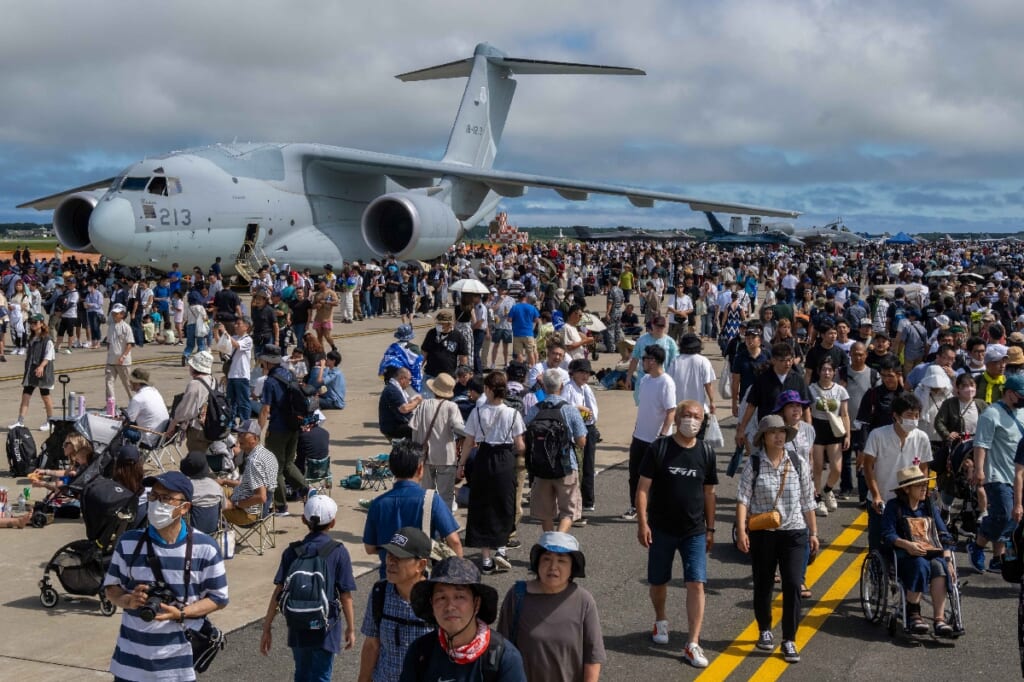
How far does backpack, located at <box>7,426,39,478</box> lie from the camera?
11.5 meters

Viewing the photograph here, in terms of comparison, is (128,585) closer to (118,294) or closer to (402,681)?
(402,681)

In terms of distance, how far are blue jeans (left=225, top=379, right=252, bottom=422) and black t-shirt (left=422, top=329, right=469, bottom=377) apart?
2.27 metres

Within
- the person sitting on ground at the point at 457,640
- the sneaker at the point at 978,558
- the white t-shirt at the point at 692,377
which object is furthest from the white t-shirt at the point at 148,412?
the person sitting on ground at the point at 457,640

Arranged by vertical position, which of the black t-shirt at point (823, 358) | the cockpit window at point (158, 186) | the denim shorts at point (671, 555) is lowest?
the denim shorts at point (671, 555)

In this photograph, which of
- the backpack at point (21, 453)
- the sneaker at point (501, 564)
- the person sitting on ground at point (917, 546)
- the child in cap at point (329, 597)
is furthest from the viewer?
the backpack at point (21, 453)

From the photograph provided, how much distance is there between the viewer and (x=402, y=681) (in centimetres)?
388

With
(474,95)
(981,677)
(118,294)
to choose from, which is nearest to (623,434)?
(981,677)

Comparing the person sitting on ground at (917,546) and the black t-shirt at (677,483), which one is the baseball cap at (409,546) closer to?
the black t-shirt at (677,483)

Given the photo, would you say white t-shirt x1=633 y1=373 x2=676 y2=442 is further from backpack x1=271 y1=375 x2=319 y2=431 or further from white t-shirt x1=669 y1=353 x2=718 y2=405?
backpack x1=271 y1=375 x2=319 y2=431

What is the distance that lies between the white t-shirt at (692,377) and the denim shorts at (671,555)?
3834mm

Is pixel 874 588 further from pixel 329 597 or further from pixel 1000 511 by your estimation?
pixel 329 597

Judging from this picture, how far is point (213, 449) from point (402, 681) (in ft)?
24.7

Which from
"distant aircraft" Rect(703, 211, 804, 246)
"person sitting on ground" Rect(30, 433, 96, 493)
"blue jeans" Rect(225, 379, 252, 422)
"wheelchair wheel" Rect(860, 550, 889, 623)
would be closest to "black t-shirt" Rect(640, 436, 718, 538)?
"wheelchair wheel" Rect(860, 550, 889, 623)

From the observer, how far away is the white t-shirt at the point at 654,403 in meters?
9.44
